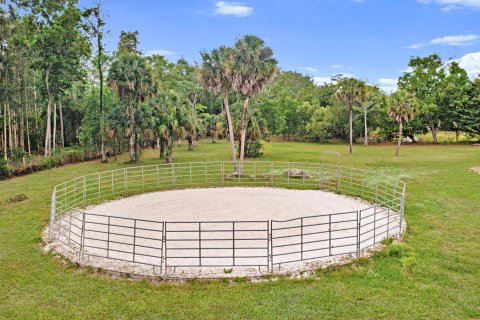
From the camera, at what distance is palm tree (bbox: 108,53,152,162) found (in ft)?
94.8

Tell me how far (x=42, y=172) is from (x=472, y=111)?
5464 centimetres

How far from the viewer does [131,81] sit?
29.1m

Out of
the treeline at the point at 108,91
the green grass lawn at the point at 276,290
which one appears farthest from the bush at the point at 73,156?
the green grass lawn at the point at 276,290

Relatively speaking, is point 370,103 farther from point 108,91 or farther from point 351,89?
point 108,91

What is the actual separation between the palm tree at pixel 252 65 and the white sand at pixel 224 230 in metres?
6.58

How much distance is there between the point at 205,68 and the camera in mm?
24266

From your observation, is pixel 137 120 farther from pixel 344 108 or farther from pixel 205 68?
pixel 344 108

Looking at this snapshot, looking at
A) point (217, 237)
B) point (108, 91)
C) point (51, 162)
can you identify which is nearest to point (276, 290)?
point (217, 237)

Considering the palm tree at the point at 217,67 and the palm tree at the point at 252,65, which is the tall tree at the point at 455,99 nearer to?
the palm tree at the point at 252,65

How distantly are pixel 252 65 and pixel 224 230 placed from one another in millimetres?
16073

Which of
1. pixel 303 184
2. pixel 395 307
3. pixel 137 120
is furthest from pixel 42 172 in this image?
pixel 395 307

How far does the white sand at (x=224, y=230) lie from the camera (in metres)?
10.5

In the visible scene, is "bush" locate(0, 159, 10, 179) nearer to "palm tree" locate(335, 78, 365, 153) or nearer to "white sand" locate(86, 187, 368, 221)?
"white sand" locate(86, 187, 368, 221)

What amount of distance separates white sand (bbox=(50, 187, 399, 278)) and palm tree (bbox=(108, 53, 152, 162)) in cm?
1156
